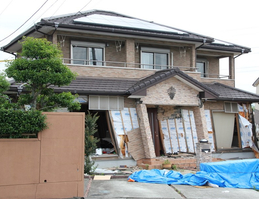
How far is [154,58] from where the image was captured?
19.2 m

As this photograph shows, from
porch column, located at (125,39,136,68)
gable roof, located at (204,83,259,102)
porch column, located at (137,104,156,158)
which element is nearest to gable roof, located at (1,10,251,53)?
porch column, located at (125,39,136,68)

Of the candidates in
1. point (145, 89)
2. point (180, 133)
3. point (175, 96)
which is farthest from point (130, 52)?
point (180, 133)

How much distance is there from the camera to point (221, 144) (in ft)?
61.7

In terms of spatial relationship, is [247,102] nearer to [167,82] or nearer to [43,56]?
[167,82]

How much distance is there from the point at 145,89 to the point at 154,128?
8.64 ft

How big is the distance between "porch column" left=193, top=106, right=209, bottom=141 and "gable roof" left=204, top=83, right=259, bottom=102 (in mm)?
1304

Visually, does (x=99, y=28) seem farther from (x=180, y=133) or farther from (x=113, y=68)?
(x=180, y=133)

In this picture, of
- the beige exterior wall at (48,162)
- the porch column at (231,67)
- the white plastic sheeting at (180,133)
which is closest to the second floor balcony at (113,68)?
the white plastic sheeting at (180,133)

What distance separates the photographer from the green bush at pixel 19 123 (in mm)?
Result: 8750

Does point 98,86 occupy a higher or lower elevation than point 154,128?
higher

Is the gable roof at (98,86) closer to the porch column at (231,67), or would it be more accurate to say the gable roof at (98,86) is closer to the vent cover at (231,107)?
the vent cover at (231,107)

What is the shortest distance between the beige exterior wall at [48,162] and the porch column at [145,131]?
6.35 metres

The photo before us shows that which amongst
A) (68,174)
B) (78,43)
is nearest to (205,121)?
(78,43)

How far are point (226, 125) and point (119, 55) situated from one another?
289 inches
